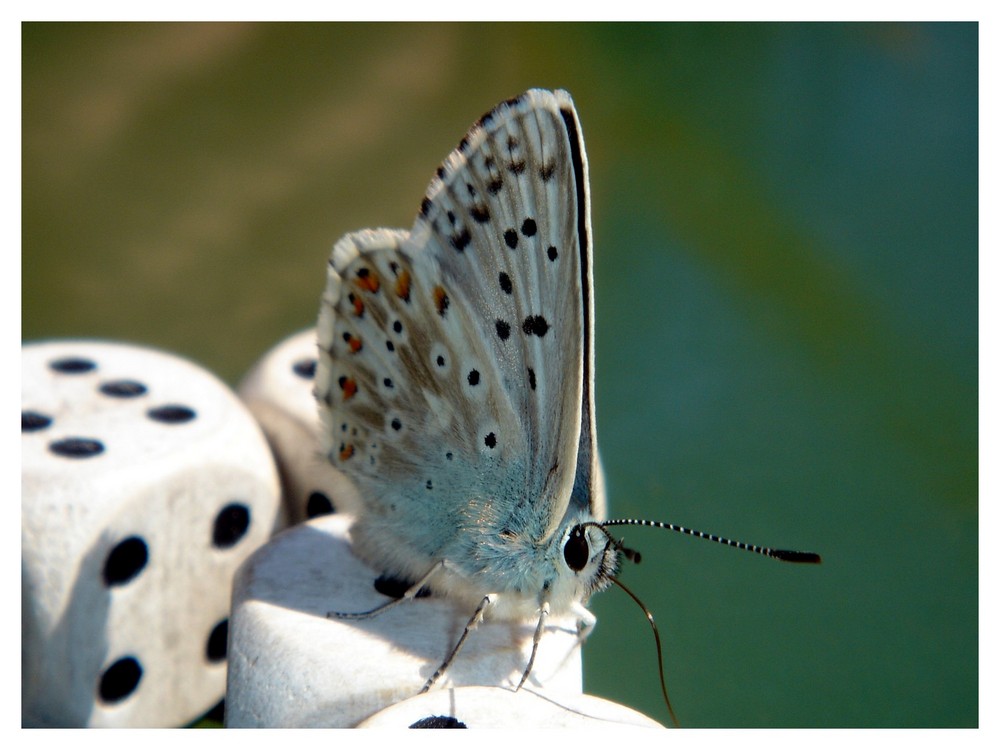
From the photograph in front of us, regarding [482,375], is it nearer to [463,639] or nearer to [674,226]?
[463,639]

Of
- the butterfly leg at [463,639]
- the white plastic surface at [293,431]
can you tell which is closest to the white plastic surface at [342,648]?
the butterfly leg at [463,639]

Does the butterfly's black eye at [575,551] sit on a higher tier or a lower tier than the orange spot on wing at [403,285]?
lower

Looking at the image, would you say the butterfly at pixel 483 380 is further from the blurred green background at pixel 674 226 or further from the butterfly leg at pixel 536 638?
the blurred green background at pixel 674 226

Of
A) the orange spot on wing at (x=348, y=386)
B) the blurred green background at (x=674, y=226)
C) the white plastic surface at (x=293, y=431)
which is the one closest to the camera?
the orange spot on wing at (x=348, y=386)

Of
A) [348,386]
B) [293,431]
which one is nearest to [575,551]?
[348,386]

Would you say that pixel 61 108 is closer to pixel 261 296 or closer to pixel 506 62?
pixel 261 296

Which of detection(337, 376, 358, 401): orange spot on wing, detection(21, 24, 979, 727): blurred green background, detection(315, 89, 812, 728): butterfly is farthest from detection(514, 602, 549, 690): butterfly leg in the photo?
detection(21, 24, 979, 727): blurred green background

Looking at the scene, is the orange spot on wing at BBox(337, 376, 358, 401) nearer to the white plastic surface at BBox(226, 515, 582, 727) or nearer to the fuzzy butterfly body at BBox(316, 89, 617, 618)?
the fuzzy butterfly body at BBox(316, 89, 617, 618)
